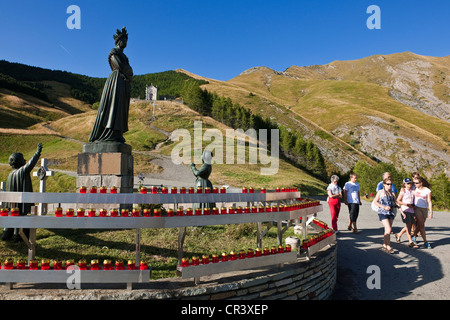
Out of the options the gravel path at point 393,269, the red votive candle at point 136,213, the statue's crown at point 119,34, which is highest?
the statue's crown at point 119,34

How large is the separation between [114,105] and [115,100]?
18cm

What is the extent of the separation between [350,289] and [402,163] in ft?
273

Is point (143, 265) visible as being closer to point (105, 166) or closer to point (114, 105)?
point (105, 166)

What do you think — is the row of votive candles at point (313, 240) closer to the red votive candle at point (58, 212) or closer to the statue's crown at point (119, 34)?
the red votive candle at point (58, 212)

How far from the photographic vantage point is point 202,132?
180 ft

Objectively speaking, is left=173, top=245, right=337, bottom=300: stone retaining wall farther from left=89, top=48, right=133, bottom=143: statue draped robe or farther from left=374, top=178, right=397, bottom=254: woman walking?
left=89, top=48, right=133, bottom=143: statue draped robe

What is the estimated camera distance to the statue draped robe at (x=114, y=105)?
9.27 m

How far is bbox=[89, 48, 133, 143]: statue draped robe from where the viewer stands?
927 cm

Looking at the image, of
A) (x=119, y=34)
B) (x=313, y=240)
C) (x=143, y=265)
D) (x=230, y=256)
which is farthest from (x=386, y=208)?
(x=119, y=34)

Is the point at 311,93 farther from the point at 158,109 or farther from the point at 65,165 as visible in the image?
the point at 65,165

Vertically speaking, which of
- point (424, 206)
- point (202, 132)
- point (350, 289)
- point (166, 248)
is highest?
point (202, 132)

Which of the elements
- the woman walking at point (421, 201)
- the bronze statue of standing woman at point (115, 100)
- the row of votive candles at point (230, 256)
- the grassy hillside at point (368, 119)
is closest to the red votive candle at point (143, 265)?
the row of votive candles at point (230, 256)

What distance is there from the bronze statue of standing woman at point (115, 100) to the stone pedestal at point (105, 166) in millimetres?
412
